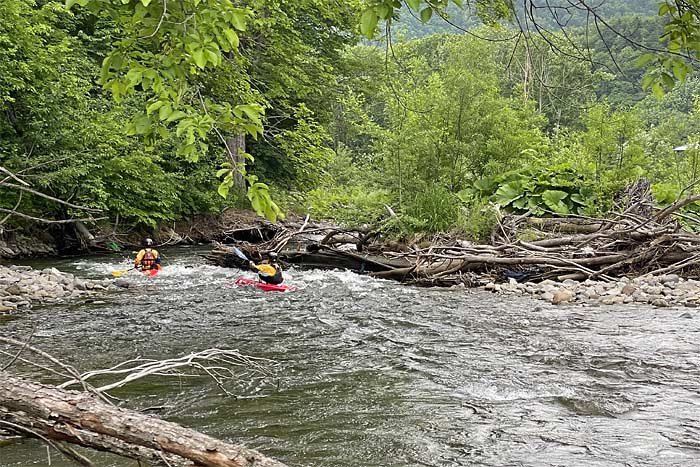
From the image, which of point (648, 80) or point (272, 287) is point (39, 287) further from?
point (648, 80)

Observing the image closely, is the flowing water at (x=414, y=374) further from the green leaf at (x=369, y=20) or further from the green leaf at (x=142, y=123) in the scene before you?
the green leaf at (x=369, y=20)

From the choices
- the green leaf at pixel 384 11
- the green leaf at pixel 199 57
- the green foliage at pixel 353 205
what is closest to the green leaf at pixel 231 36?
the green leaf at pixel 199 57

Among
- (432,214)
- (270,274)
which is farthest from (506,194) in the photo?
(270,274)

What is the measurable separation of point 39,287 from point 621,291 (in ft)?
28.9

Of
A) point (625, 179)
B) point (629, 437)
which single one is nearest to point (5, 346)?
point (629, 437)

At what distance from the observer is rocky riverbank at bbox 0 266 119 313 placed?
976cm

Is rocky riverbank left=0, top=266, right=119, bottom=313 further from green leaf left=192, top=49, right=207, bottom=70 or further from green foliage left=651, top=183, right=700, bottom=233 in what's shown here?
green foliage left=651, top=183, right=700, bottom=233

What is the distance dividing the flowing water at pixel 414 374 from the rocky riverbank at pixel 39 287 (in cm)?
48

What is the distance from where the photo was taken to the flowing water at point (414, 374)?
4.27 meters

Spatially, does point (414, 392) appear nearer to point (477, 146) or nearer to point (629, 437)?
point (629, 437)

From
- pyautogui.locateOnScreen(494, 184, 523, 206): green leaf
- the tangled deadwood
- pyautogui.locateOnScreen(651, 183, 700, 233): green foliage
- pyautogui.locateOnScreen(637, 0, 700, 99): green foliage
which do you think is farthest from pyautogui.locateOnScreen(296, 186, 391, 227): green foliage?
pyautogui.locateOnScreen(637, 0, 700, 99): green foliage

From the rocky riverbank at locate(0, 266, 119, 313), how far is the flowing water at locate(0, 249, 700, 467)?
48 cm

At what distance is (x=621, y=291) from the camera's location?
9.75 metres

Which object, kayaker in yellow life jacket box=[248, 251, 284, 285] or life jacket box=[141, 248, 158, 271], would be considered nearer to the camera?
kayaker in yellow life jacket box=[248, 251, 284, 285]
